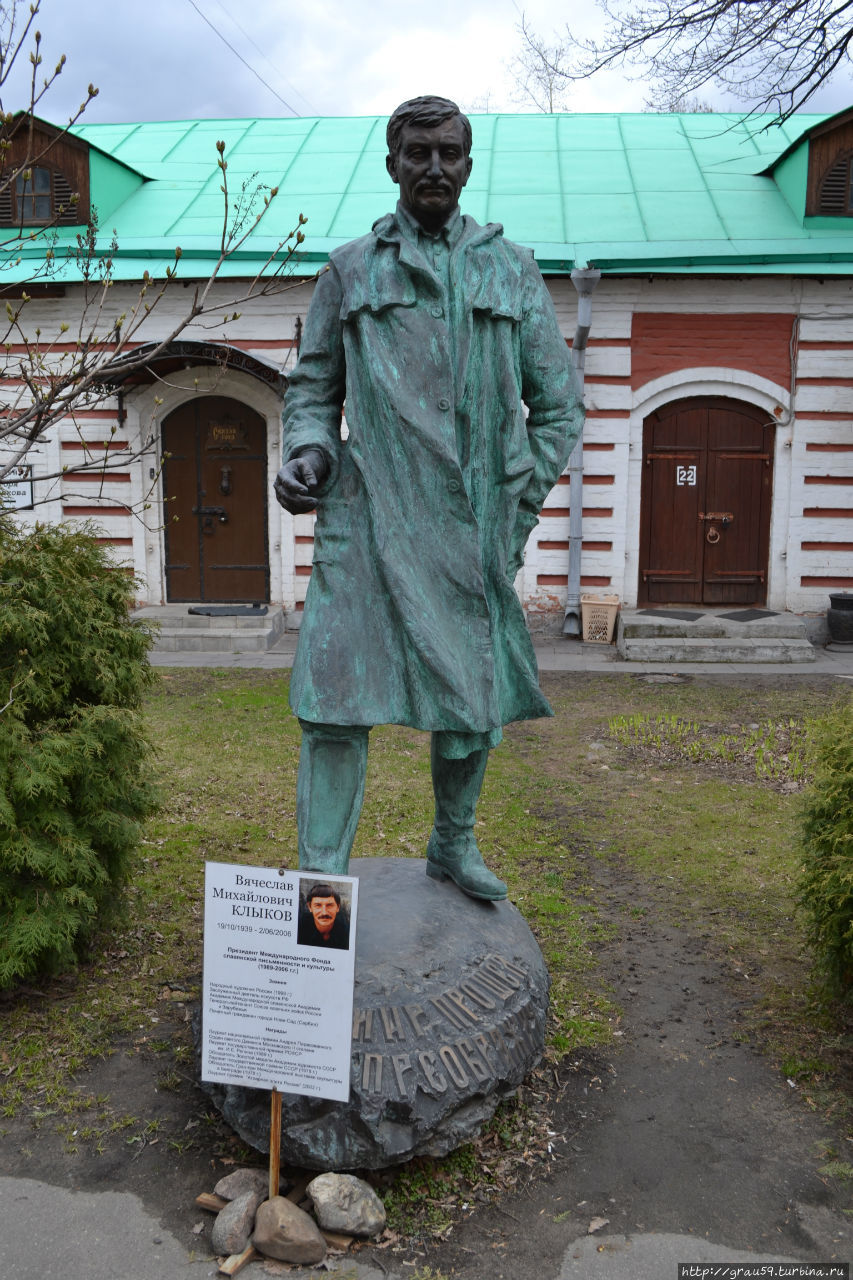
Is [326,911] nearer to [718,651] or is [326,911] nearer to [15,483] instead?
[15,483]

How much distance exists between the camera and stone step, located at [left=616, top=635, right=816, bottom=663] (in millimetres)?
10969

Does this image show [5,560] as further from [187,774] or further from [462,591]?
[187,774]

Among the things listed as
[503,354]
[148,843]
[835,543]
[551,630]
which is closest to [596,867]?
[148,843]

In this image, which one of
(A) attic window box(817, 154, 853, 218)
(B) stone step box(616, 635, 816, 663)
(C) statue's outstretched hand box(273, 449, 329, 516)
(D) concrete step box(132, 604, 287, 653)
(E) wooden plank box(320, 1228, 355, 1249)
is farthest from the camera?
(A) attic window box(817, 154, 853, 218)

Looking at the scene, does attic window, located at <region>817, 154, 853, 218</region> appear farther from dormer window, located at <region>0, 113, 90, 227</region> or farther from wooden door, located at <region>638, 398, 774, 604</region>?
dormer window, located at <region>0, 113, 90, 227</region>

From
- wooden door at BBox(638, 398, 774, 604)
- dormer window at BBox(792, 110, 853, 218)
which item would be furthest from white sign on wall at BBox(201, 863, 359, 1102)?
dormer window at BBox(792, 110, 853, 218)

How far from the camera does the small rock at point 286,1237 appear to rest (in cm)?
271

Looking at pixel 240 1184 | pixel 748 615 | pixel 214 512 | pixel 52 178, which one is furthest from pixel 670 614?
pixel 240 1184

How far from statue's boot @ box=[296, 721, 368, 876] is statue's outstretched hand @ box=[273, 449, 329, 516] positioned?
66 cm

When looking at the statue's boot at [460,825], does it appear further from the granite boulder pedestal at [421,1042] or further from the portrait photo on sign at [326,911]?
the portrait photo on sign at [326,911]

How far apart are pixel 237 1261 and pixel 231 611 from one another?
9.84 m

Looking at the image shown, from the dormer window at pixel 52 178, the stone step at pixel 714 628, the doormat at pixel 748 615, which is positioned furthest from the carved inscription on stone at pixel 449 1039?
the dormer window at pixel 52 178

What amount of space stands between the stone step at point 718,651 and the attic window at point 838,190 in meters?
4.83

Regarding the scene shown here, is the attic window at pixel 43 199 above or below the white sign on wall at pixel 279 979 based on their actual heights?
above
